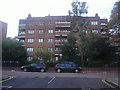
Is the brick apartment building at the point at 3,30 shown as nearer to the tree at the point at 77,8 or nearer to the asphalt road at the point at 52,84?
the tree at the point at 77,8

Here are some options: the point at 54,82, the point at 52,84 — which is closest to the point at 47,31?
the point at 54,82

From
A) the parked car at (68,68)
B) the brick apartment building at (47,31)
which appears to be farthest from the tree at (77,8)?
the brick apartment building at (47,31)

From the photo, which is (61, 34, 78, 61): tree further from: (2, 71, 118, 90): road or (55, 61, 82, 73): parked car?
(2, 71, 118, 90): road

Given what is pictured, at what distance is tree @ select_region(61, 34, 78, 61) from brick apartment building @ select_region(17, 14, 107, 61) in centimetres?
1169

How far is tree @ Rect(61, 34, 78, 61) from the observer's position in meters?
40.5

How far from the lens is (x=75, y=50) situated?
4088cm

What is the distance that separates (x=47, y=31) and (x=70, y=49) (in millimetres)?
15670

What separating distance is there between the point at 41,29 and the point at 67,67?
2620 cm

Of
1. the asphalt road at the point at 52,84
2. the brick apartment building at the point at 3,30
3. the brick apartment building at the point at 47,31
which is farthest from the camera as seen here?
the brick apartment building at the point at 47,31

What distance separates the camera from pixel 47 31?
54531 millimetres

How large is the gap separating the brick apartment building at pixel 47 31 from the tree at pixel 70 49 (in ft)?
38.3

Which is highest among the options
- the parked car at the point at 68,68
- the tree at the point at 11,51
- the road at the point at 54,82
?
the tree at the point at 11,51

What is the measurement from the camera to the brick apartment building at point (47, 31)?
5320 centimetres

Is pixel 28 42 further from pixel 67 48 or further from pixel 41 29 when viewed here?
pixel 67 48
